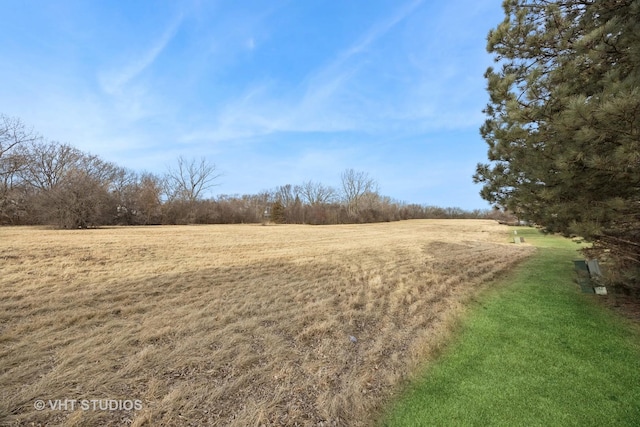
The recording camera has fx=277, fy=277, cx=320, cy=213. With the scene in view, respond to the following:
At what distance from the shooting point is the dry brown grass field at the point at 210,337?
8.59ft

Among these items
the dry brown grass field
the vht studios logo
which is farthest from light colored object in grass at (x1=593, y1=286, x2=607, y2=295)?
the vht studios logo

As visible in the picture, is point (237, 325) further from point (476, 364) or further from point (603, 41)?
point (603, 41)

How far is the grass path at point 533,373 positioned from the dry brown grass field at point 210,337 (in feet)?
1.20

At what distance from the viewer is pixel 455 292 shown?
6598mm

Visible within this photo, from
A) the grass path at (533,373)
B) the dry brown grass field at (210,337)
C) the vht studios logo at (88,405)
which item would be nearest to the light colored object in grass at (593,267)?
the grass path at (533,373)

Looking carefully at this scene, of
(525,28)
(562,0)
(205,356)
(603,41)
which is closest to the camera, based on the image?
(603,41)

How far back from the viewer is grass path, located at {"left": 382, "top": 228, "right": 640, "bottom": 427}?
2598mm

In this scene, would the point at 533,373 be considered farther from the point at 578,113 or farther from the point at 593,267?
the point at 593,267

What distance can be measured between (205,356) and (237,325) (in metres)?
0.93

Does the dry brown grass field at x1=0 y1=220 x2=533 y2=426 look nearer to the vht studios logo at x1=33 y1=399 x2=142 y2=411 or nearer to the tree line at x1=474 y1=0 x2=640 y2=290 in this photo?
the vht studios logo at x1=33 y1=399 x2=142 y2=411

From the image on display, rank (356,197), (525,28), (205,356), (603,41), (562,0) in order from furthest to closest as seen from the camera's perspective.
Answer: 1. (356,197)
2. (525,28)
3. (562,0)
4. (205,356)
5. (603,41)

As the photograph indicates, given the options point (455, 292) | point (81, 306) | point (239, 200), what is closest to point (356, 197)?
point (239, 200)

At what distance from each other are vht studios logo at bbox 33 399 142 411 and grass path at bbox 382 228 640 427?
2.38 metres

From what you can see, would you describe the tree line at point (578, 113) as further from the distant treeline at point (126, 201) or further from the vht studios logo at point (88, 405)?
the distant treeline at point (126, 201)
